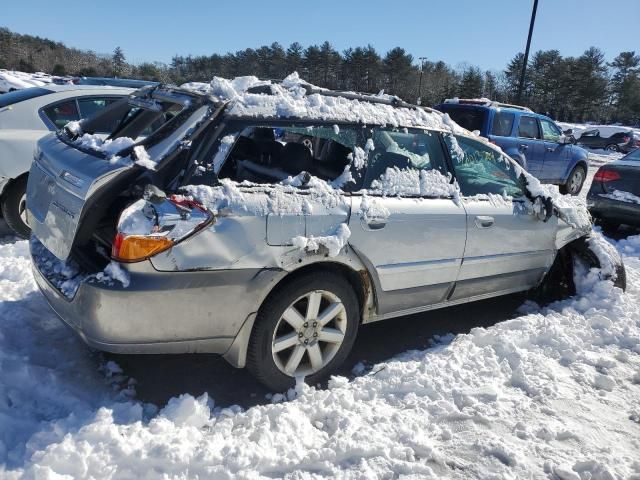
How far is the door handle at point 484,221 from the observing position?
383cm

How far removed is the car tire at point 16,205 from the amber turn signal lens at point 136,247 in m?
3.42

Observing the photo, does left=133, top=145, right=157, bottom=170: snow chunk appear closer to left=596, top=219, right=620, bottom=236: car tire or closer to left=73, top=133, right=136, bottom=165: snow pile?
left=73, top=133, right=136, bottom=165: snow pile

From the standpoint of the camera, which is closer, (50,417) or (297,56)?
(50,417)

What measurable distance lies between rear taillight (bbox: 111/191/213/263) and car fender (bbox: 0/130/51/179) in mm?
3353

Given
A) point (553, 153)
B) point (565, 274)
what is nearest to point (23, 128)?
point (565, 274)

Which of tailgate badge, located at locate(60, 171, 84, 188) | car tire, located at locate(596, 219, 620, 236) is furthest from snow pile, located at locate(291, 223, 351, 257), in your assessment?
car tire, located at locate(596, 219, 620, 236)

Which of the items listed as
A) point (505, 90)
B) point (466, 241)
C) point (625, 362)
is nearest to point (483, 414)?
point (466, 241)

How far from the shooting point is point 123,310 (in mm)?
2525

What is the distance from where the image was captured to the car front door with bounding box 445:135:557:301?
3869mm

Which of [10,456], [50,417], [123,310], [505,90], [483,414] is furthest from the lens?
[505,90]

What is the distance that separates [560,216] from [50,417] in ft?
13.5

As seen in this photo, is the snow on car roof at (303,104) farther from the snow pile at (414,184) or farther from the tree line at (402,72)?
the tree line at (402,72)

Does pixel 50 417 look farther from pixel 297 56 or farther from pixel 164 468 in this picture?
pixel 297 56

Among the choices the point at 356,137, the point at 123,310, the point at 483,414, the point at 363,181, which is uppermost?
the point at 356,137
